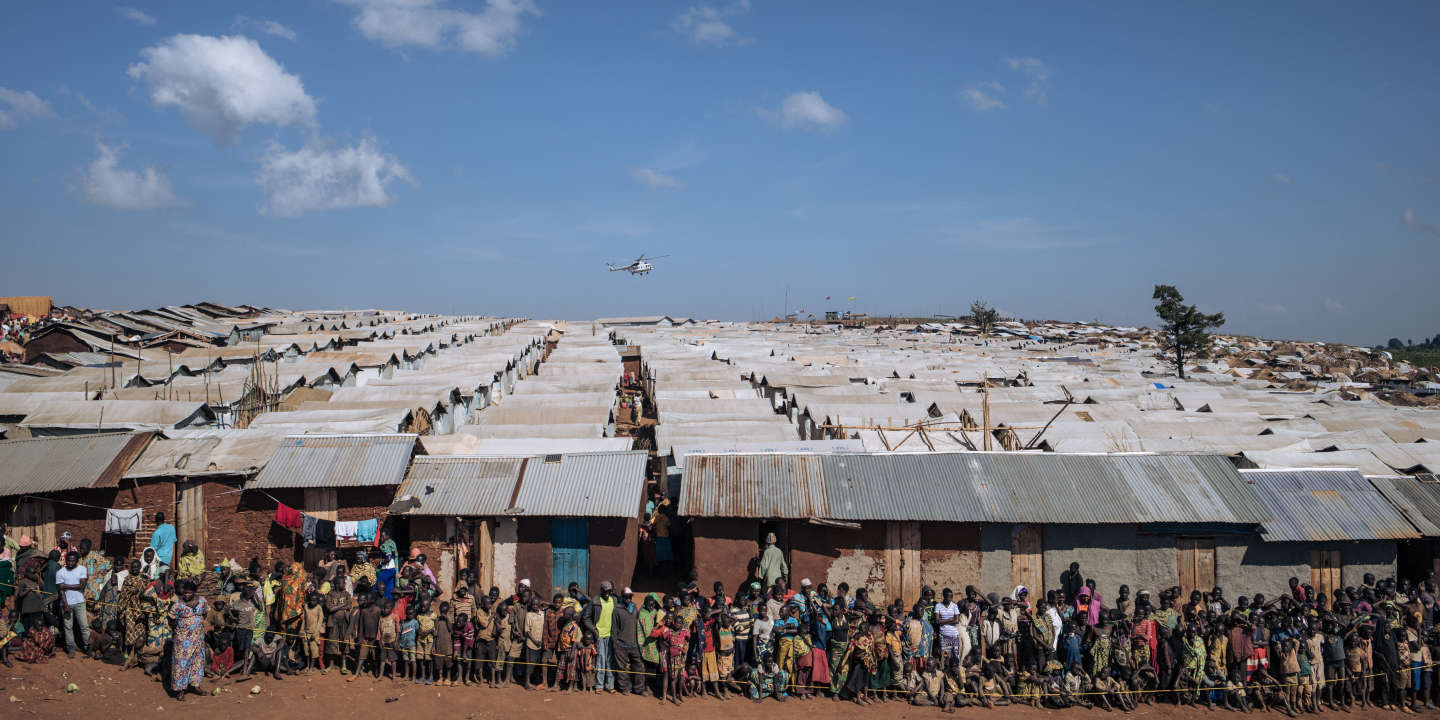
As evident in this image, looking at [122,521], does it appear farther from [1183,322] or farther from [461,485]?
[1183,322]

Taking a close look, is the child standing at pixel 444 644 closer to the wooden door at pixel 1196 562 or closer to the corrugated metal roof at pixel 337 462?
the corrugated metal roof at pixel 337 462

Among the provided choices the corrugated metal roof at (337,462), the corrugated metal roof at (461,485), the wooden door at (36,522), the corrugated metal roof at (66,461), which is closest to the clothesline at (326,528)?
the corrugated metal roof at (337,462)

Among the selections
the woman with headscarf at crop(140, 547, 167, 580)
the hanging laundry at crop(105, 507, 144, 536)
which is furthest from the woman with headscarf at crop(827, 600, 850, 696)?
the hanging laundry at crop(105, 507, 144, 536)

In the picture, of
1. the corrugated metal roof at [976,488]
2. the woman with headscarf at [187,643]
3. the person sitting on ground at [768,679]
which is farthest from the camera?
the corrugated metal roof at [976,488]

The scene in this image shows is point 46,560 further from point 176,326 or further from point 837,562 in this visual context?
point 176,326

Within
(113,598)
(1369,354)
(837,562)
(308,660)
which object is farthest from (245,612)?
(1369,354)

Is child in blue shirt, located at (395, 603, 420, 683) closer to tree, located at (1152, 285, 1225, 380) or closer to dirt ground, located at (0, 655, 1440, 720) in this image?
dirt ground, located at (0, 655, 1440, 720)

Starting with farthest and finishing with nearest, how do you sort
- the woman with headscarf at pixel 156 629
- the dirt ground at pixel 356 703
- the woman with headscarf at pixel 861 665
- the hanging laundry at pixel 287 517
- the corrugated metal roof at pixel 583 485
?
the hanging laundry at pixel 287 517
the corrugated metal roof at pixel 583 485
the woman with headscarf at pixel 861 665
the woman with headscarf at pixel 156 629
the dirt ground at pixel 356 703
